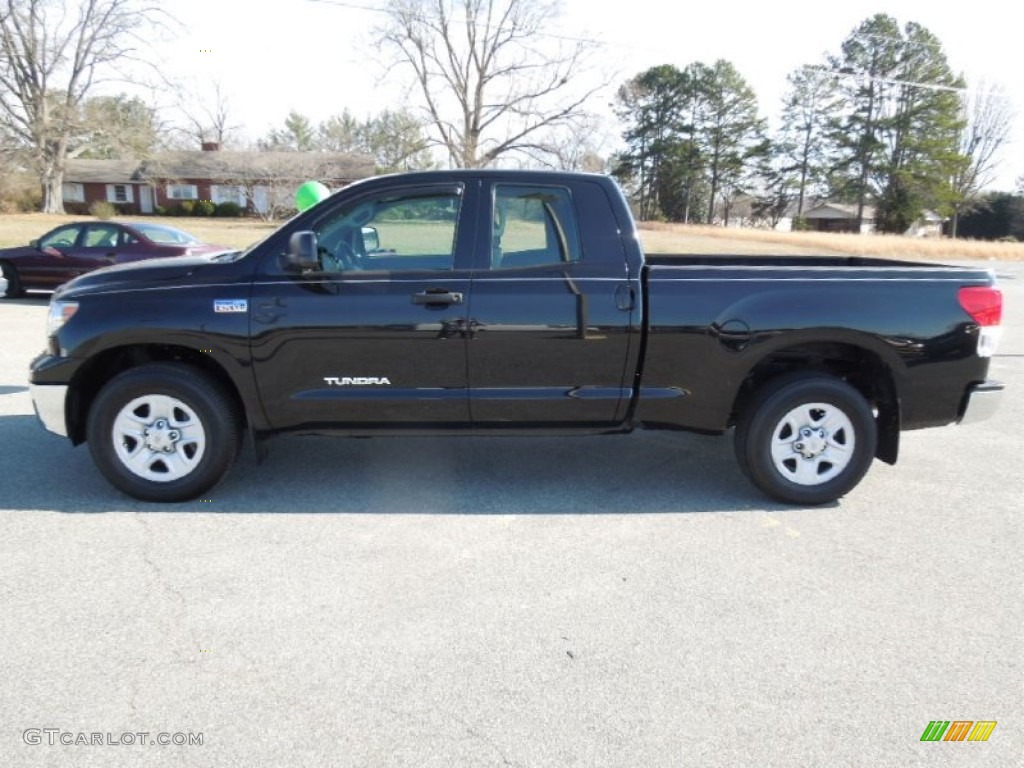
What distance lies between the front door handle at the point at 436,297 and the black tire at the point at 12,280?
1232 centimetres

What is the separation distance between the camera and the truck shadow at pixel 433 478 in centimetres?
423

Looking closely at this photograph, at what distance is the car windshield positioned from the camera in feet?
40.9

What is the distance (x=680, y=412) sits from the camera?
428 centimetres

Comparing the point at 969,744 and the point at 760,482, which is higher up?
the point at 760,482

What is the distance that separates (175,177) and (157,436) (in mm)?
62868

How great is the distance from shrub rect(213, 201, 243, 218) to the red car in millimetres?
44415

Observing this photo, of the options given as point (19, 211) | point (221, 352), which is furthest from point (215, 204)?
point (221, 352)

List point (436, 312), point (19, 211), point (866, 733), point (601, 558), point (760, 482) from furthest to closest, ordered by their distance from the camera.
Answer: point (19, 211)
point (760, 482)
point (436, 312)
point (601, 558)
point (866, 733)

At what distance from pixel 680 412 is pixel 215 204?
Result: 2294 inches

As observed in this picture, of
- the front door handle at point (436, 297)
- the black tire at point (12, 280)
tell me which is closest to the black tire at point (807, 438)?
the front door handle at point (436, 297)

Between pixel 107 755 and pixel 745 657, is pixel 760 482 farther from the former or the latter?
pixel 107 755

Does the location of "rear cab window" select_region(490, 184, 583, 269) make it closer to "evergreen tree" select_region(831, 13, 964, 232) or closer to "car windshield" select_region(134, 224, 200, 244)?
"car windshield" select_region(134, 224, 200, 244)

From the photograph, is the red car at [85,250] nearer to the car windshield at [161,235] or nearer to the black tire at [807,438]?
the car windshield at [161,235]

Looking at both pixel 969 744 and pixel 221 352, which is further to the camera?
pixel 221 352
